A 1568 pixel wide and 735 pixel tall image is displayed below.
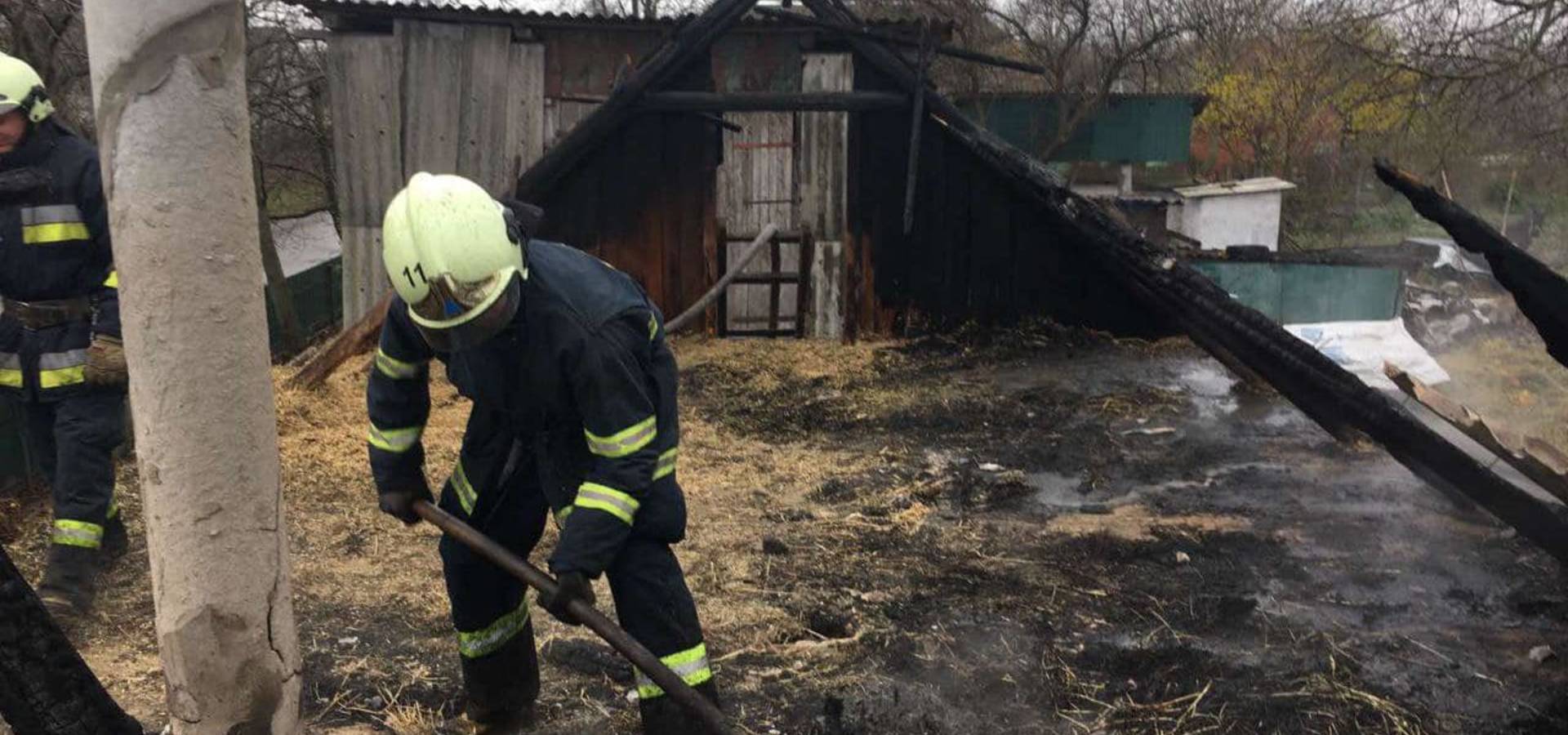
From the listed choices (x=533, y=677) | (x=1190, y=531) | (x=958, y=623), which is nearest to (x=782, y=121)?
(x=1190, y=531)

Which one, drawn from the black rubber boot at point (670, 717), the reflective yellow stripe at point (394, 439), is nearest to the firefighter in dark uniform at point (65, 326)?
the reflective yellow stripe at point (394, 439)

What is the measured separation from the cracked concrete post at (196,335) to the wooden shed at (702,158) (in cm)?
761

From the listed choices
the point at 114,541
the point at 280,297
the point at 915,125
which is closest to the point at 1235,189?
the point at 915,125

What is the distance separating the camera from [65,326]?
4555 mm

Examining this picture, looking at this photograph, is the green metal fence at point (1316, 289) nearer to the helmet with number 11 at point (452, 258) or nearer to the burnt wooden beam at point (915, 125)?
the burnt wooden beam at point (915, 125)

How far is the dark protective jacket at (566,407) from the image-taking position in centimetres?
304

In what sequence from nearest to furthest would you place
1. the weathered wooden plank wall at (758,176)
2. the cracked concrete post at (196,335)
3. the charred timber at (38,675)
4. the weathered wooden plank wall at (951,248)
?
the cracked concrete post at (196,335) → the charred timber at (38,675) → the weathered wooden plank wall at (951,248) → the weathered wooden plank wall at (758,176)

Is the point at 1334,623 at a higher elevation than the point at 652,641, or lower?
lower

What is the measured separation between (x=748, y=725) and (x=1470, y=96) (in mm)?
12437

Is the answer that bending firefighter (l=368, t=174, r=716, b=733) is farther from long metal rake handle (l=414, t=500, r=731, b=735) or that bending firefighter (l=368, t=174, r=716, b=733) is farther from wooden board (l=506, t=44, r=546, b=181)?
wooden board (l=506, t=44, r=546, b=181)

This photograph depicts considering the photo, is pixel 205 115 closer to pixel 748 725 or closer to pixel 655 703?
pixel 655 703

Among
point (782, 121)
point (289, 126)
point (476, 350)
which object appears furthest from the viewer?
point (289, 126)

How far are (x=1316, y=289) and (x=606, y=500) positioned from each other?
1149 centimetres

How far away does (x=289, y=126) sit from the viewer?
16.2 m
